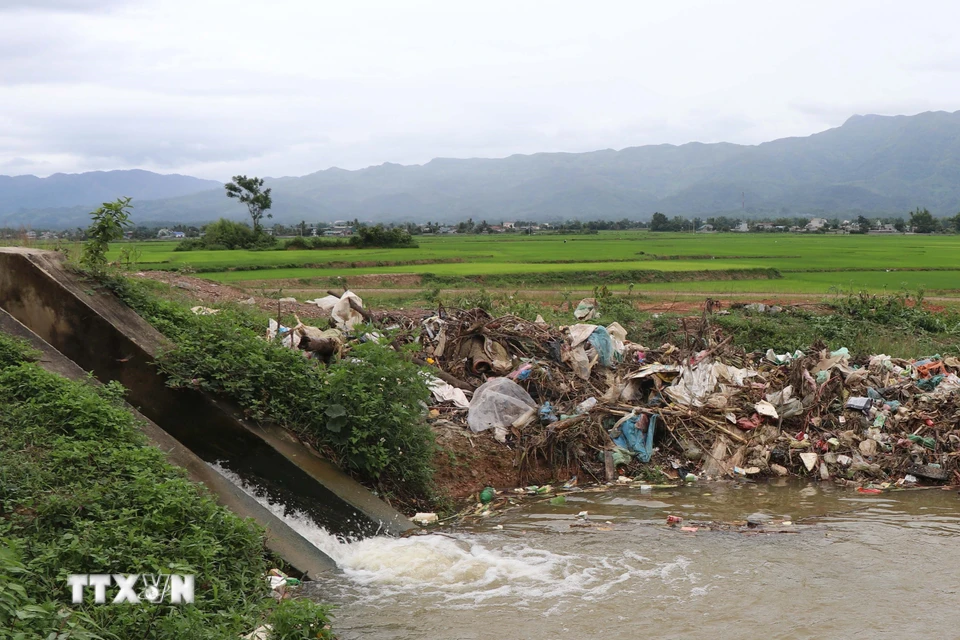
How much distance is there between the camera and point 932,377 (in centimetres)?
1027

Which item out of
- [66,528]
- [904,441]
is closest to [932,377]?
[904,441]

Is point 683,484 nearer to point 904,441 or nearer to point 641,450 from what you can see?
point 641,450

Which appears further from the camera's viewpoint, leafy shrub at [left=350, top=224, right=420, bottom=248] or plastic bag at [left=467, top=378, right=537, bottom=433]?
leafy shrub at [left=350, top=224, right=420, bottom=248]

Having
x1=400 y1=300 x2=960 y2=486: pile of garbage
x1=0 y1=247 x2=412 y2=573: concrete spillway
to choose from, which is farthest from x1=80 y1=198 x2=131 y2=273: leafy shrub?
x1=400 y1=300 x2=960 y2=486: pile of garbage

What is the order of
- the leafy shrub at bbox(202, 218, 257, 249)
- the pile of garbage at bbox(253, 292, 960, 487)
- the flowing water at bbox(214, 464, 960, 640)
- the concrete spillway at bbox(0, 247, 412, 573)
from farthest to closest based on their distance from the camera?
the leafy shrub at bbox(202, 218, 257, 249), the pile of garbage at bbox(253, 292, 960, 487), the concrete spillway at bbox(0, 247, 412, 573), the flowing water at bbox(214, 464, 960, 640)

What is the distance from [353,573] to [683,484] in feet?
13.1

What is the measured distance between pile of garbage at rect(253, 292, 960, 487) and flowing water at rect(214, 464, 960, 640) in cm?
93

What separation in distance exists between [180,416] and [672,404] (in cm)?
541

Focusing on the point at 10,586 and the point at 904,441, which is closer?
the point at 10,586

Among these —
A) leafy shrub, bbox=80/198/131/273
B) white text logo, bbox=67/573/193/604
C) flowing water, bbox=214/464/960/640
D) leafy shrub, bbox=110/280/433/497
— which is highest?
leafy shrub, bbox=80/198/131/273

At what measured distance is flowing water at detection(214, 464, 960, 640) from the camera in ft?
17.3

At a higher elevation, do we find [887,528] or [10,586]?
[10,586]

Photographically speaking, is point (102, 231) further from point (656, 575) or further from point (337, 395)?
point (656, 575)

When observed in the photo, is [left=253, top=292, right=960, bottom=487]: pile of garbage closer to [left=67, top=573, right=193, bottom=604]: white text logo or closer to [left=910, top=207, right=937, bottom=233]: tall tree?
[left=67, top=573, right=193, bottom=604]: white text logo
